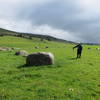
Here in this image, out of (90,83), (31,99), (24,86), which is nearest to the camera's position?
(31,99)

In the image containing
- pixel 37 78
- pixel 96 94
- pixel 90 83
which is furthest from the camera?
pixel 37 78

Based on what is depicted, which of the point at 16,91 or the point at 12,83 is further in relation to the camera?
the point at 12,83

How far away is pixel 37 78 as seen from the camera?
2027cm

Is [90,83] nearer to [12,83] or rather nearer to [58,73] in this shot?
[58,73]

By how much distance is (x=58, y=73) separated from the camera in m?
22.7

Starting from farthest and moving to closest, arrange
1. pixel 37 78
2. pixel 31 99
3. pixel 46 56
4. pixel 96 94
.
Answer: pixel 46 56 → pixel 37 78 → pixel 96 94 → pixel 31 99

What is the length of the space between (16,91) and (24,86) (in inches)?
59.7

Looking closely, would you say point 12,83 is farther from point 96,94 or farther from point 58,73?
point 96,94

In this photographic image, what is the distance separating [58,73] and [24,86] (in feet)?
20.7

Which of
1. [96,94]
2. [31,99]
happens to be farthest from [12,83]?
[96,94]

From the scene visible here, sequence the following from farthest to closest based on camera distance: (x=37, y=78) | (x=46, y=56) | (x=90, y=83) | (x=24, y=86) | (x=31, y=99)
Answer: (x=46, y=56), (x=37, y=78), (x=90, y=83), (x=24, y=86), (x=31, y=99)

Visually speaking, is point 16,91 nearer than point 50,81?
Yes

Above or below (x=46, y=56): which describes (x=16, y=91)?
below

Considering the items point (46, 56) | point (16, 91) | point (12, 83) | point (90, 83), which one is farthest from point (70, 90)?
point (46, 56)
